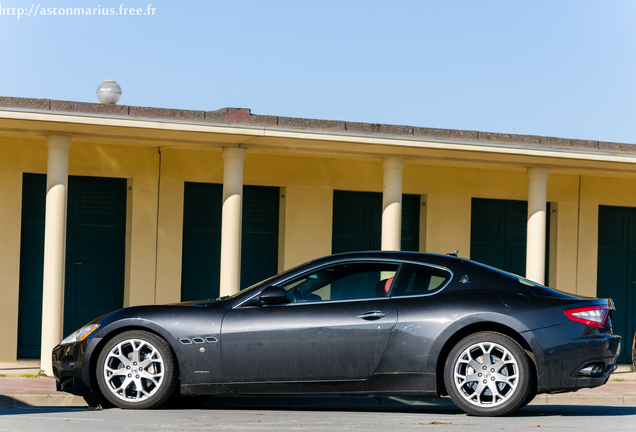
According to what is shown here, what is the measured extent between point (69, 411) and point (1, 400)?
3.66ft

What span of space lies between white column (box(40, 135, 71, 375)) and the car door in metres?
4.94

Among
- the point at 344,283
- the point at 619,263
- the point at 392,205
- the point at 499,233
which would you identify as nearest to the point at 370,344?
the point at 344,283

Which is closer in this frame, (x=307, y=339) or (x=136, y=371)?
(x=307, y=339)

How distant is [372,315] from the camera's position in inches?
275

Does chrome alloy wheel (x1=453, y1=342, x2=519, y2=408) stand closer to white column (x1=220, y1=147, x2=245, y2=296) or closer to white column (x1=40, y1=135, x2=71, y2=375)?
white column (x1=220, y1=147, x2=245, y2=296)

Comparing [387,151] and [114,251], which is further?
[114,251]

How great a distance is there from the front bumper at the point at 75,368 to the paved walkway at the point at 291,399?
1.09 m

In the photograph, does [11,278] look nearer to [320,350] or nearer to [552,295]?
[320,350]

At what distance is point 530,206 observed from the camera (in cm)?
1338

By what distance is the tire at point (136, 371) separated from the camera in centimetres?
709

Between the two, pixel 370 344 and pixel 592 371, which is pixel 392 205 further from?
pixel 592 371

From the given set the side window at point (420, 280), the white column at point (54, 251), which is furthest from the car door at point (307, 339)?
the white column at point (54, 251)

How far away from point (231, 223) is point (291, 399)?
150 inches

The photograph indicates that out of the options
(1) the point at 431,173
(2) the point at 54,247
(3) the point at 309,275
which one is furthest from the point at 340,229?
(3) the point at 309,275
